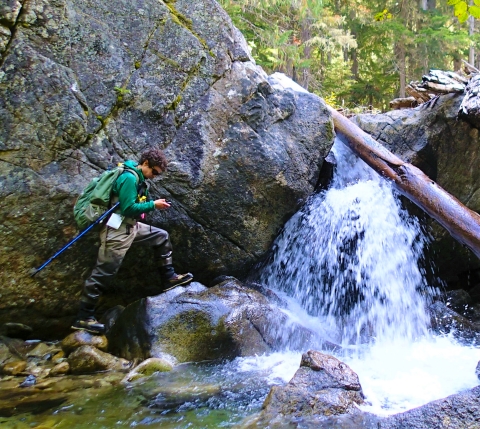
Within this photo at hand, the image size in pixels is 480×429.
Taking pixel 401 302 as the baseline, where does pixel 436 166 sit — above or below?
above

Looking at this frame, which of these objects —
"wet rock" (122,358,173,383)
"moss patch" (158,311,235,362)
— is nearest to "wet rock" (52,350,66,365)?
"wet rock" (122,358,173,383)

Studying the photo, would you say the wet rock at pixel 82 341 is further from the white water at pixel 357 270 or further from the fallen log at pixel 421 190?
the fallen log at pixel 421 190

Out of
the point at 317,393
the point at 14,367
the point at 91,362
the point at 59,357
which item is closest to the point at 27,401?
the point at 91,362

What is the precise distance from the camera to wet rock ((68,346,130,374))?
522cm

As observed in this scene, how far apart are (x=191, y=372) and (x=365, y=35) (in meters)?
21.5

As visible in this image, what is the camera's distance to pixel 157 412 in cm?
416

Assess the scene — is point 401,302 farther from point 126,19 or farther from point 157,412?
point 126,19

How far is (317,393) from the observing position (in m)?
4.05

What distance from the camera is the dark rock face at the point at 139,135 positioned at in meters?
5.71

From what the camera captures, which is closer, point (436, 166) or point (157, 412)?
point (157, 412)

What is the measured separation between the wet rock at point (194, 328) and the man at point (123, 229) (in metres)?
0.51

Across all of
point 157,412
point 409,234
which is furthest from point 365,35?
point 157,412

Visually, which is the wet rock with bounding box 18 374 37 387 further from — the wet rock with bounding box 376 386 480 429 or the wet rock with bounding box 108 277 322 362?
the wet rock with bounding box 376 386 480 429

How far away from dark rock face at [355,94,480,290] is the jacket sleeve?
6442mm
